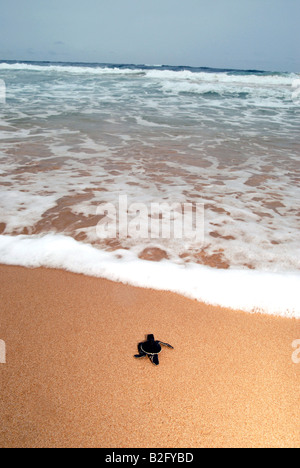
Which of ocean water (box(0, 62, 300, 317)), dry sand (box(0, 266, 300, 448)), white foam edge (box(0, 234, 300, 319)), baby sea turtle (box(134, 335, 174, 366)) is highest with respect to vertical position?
ocean water (box(0, 62, 300, 317))

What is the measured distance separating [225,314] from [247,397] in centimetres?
58

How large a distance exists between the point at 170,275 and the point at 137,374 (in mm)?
865

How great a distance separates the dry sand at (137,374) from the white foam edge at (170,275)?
4.3 inches

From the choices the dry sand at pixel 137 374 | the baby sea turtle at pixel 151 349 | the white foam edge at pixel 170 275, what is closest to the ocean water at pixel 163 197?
the white foam edge at pixel 170 275

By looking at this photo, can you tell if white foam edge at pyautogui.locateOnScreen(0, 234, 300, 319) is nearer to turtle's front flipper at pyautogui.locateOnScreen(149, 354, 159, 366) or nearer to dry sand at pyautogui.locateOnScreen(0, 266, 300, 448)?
dry sand at pyautogui.locateOnScreen(0, 266, 300, 448)

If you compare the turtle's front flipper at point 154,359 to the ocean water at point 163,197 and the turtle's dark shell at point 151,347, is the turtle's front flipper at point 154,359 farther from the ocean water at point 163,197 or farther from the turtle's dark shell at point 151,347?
the ocean water at point 163,197

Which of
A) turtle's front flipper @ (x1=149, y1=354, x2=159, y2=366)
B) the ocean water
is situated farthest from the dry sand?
the ocean water

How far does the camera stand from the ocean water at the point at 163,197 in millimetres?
2260

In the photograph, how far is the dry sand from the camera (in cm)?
125

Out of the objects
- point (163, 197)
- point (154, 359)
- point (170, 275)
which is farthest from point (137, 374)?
point (163, 197)

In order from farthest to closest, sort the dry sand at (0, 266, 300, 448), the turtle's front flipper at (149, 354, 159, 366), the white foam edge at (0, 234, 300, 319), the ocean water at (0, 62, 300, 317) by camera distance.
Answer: the ocean water at (0, 62, 300, 317), the white foam edge at (0, 234, 300, 319), the turtle's front flipper at (149, 354, 159, 366), the dry sand at (0, 266, 300, 448)

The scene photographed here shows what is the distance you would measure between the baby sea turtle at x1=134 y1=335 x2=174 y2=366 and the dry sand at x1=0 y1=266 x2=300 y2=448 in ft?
0.16

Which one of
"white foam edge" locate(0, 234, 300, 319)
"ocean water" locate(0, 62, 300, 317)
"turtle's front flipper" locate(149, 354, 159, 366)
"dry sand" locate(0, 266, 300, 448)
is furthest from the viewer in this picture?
"ocean water" locate(0, 62, 300, 317)
